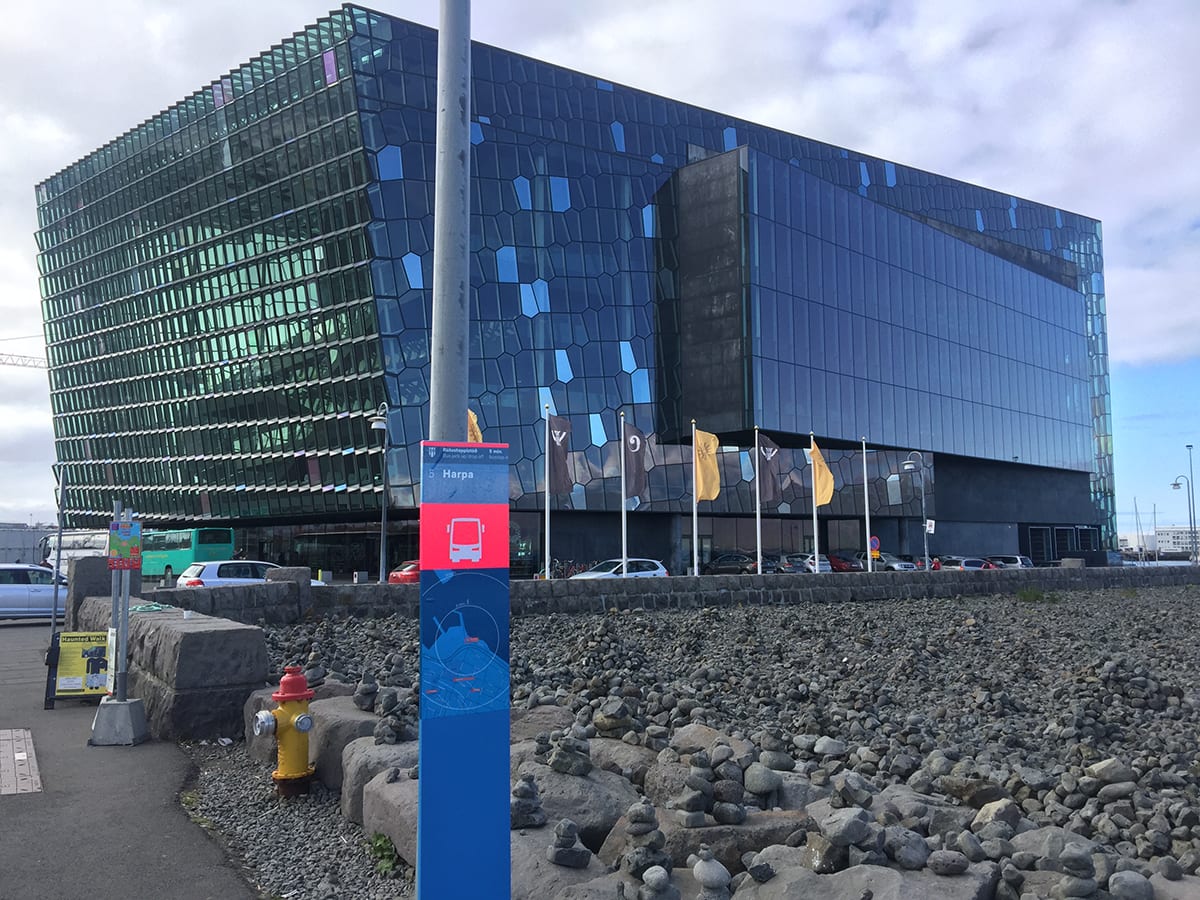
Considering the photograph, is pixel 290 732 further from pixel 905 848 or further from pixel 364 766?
pixel 905 848

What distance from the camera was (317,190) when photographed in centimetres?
4953

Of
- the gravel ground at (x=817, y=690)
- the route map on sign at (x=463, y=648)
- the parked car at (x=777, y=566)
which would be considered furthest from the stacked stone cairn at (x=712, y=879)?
the parked car at (x=777, y=566)

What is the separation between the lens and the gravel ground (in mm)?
6816

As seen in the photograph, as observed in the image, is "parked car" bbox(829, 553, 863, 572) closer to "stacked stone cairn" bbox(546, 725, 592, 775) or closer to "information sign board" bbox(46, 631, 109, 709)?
"information sign board" bbox(46, 631, 109, 709)

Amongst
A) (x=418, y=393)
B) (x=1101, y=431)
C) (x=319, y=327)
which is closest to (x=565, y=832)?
(x=418, y=393)

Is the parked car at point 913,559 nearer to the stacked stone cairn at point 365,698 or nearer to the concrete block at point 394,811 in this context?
the stacked stone cairn at point 365,698

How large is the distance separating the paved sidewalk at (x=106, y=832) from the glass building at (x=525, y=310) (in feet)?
116

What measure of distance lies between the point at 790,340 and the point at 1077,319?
128 ft

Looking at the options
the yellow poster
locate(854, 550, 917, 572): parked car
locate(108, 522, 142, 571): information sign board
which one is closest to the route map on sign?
locate(108, 522, 142, 571): information sign board

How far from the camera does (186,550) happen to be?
158ft

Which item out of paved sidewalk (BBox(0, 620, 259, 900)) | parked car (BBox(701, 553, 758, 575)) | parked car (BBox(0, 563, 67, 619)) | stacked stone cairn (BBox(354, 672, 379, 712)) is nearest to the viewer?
paved sidewalk (BBox(0, 620, 259, 900))

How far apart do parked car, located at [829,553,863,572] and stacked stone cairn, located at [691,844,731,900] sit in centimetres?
4892

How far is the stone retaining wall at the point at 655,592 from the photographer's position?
1862 centimetres

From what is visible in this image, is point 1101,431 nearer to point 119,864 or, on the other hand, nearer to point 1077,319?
point 1077,319
